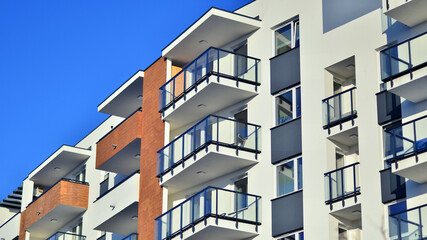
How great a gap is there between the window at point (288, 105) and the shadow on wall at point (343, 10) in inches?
98.2

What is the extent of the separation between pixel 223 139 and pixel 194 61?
3994mm

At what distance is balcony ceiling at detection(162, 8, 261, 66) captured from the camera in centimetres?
3941

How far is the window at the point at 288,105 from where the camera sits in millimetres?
36000

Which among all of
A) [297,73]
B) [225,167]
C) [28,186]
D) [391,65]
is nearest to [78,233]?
[28,186]

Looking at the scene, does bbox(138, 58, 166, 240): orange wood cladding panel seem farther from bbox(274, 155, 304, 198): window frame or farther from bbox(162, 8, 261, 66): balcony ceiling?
bbox(274, 155, 304, 198): window frame

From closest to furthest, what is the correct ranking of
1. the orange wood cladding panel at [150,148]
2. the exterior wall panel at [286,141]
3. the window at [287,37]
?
the exterior wall panel at [286,141] → the window at [287,37] → the orange wood cladding panel at [150,148]

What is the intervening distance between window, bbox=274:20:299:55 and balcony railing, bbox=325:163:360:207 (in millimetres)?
6056

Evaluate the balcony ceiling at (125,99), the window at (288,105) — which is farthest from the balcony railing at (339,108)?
the balcony ceiling at (125,99)

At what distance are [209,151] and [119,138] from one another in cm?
1017

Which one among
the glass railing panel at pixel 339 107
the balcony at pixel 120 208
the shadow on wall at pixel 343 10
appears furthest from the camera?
the balcony at pixel 120 208

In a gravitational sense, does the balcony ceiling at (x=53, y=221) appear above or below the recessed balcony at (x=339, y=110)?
above

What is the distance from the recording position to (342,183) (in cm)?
3253

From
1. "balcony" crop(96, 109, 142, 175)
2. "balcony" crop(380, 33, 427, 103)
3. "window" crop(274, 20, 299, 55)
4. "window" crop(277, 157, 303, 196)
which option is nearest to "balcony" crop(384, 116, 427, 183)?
"balcony" crop(380, 33, 427, 103)

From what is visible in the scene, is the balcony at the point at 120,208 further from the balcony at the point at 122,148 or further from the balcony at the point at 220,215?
the balcony at the point at 220,215
